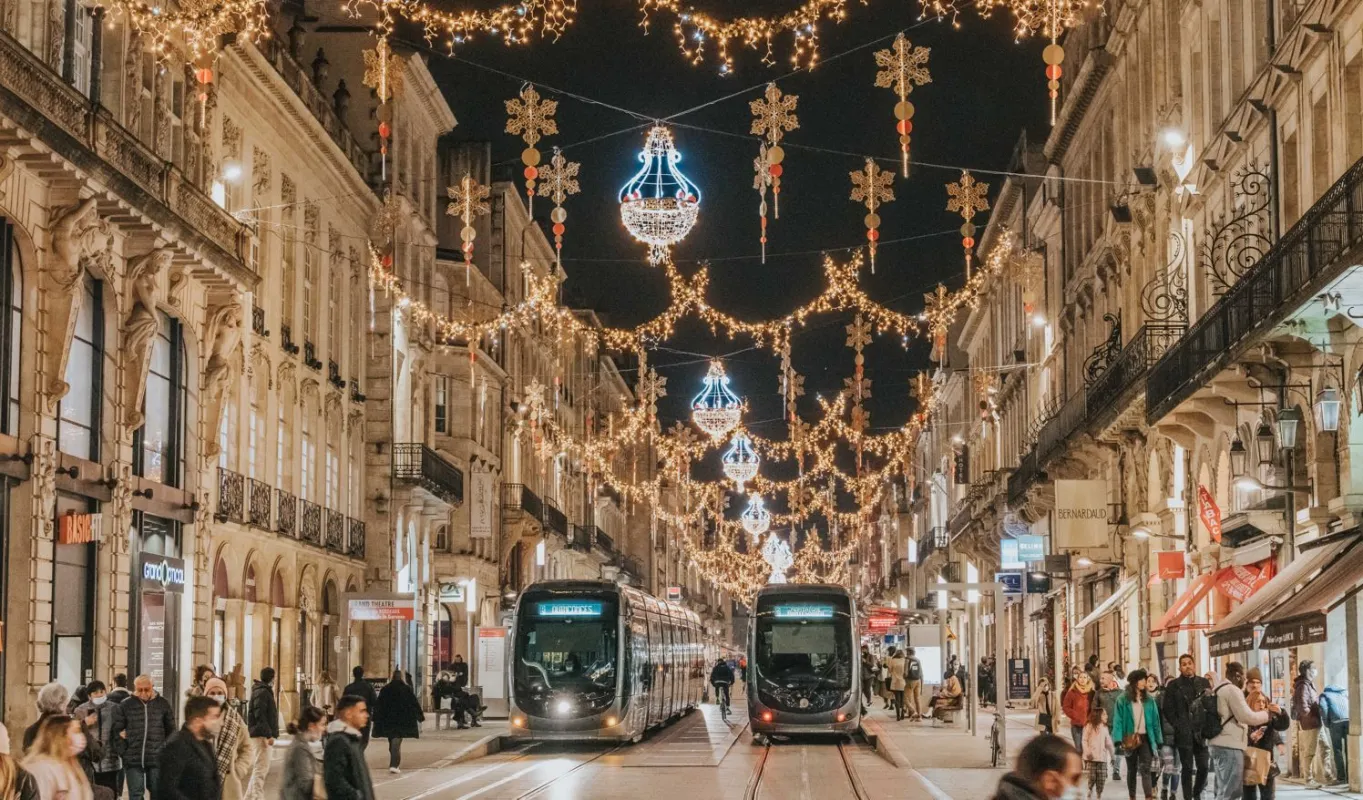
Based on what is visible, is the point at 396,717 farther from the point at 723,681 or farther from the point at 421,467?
the point at 723,681

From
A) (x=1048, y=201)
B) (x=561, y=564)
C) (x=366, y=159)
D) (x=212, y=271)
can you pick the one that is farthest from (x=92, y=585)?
(x=561, y=564)

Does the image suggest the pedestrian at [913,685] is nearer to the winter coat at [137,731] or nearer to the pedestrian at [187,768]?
the winter coat at [137,731]

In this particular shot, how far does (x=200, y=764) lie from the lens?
12320mm

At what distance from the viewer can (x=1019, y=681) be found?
46.5 meters

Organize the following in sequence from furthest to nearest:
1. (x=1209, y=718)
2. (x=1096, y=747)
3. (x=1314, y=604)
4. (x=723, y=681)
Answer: (x=723, y=681), (x=1096, y=747), (x=1314, y=604), (x=1209, y=718)

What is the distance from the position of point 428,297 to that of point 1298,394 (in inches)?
1360

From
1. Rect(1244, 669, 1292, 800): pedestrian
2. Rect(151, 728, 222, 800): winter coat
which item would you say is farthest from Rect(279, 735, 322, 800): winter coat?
Rect(1244, 669, 1292, 800): pedestrian

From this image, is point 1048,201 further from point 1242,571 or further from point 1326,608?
point 1326,608

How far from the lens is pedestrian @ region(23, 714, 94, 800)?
1092cm

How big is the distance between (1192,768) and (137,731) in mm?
10328

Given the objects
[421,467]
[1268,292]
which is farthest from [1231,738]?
[421,467]

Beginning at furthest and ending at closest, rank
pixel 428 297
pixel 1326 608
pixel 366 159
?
pixel 428 297
pixel 366 159
pixel 1326 608

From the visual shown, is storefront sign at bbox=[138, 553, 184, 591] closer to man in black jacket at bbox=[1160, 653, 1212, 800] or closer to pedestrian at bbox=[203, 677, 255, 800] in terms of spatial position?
man in black jacket at bbox=[1160, 653, 1212, 800]

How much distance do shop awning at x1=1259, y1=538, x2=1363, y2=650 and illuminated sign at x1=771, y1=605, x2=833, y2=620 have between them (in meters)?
16.7
